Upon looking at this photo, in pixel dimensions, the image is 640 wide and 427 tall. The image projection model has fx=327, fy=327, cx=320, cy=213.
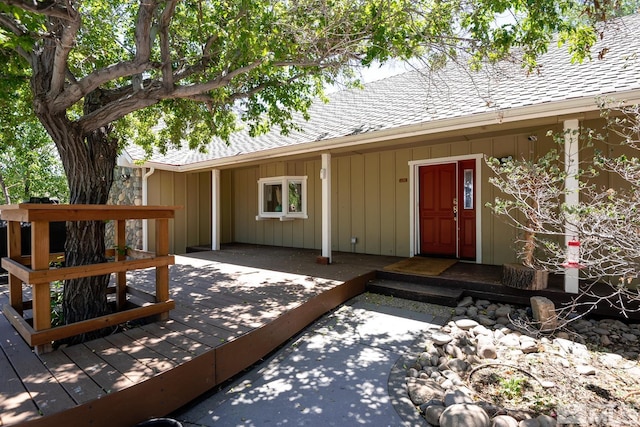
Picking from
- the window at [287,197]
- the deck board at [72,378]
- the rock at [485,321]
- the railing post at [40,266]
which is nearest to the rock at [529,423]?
the rock at [485,321]

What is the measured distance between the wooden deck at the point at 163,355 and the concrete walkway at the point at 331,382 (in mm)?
168

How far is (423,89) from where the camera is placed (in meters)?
6.64

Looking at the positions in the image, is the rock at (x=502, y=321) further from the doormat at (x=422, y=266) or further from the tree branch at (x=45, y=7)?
the tree branch at (x=45, y=7)

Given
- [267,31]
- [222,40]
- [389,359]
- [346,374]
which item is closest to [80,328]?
[346,374]

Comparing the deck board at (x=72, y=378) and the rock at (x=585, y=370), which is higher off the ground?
the deck board at (x=72, y=378)

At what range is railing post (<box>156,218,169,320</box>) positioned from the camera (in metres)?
3.07

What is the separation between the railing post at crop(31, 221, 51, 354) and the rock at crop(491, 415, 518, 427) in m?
3.23

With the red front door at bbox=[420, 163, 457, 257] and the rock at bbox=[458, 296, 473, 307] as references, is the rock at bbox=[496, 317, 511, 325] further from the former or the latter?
the red front door at bbox=[420, 163, 457, 257]

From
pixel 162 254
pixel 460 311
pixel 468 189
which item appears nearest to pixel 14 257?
pixel 162 254

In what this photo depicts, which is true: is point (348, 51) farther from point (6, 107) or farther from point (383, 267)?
point (6, 107)

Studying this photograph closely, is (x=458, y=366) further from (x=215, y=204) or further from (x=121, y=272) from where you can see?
(x=215, y=204)

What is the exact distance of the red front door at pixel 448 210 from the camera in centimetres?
613

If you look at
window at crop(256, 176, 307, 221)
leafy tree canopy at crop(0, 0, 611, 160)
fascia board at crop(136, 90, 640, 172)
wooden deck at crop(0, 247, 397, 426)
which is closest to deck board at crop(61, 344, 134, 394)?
wooden deck at crop(0, 247, 397, 426)

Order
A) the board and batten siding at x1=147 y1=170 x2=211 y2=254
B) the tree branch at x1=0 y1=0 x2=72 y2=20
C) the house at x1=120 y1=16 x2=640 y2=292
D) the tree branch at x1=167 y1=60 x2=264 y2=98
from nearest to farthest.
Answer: the tree branch at x1=0 y1=0 x2=72 y2=20 → the tree branch at x1=167 y1=60 x2=264 y2=98 → the house at x1=120 y1=16 x2=640 y2=292 → the board and batten siding at x1=147 y1=170 x2=211 y2=254
